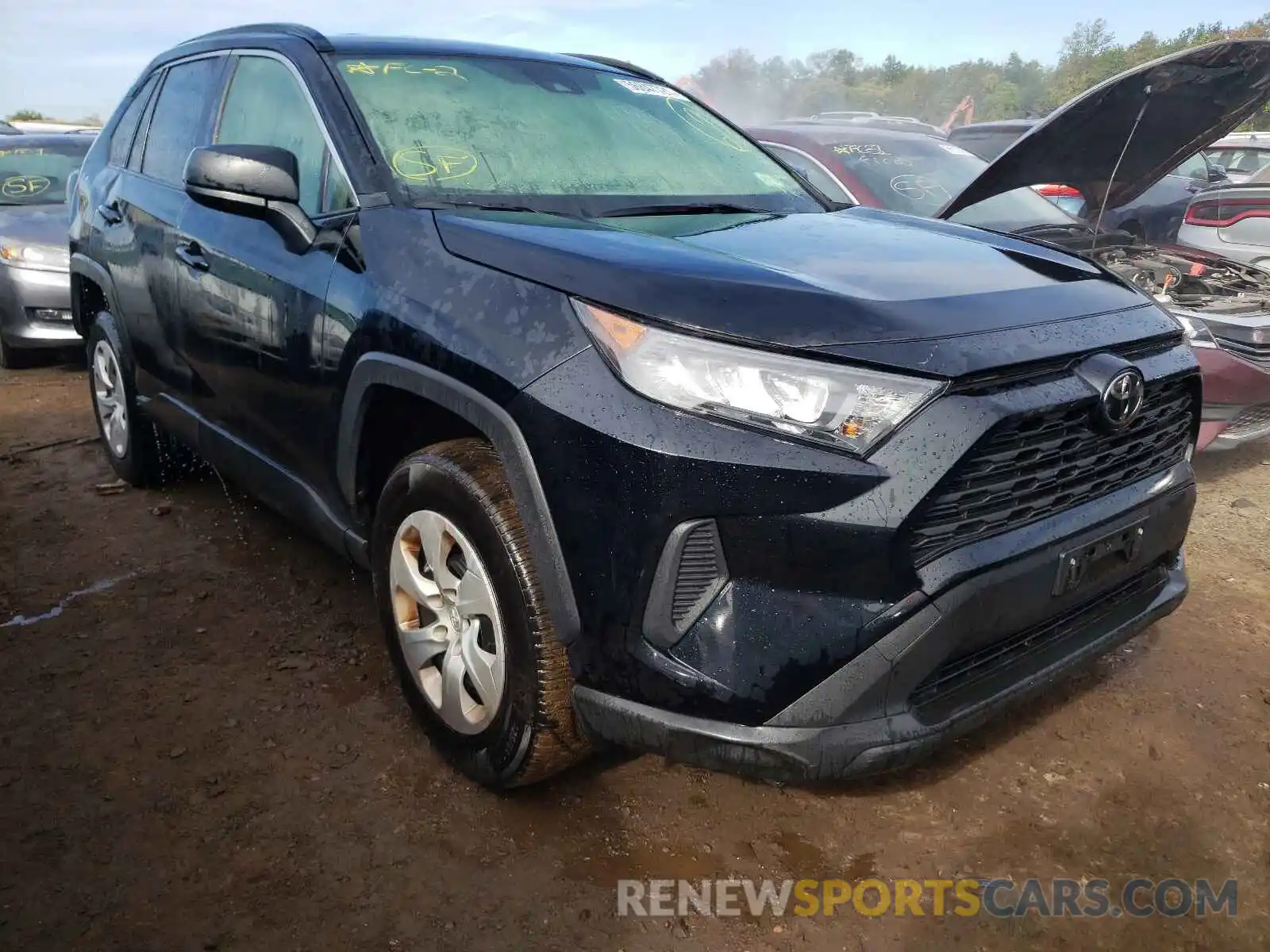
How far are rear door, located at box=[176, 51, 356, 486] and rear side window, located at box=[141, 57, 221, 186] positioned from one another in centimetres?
24

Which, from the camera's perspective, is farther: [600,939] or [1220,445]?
[1220,445]

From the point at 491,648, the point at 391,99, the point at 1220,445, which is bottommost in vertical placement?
the point at 1220,445

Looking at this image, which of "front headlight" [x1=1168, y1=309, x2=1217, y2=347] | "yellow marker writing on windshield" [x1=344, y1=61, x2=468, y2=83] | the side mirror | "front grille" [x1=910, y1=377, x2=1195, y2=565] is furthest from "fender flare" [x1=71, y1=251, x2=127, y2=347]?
"front headlight" [x1=1168, y1=309, x2=1217, y2=347]

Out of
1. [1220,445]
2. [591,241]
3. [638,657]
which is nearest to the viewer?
[638,657]

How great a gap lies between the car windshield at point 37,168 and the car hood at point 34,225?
244mm

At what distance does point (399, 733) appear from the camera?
8.57 feet

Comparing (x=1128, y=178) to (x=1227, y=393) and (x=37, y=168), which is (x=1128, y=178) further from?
(x=37, y=168)

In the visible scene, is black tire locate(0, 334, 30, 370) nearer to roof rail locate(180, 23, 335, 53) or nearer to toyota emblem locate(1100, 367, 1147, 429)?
roof rail locate(180, 23, 335, 53)

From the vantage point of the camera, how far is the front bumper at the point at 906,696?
69.0 inches

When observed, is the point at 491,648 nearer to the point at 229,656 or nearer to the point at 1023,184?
the point at 229,656

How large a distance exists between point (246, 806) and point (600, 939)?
93cm

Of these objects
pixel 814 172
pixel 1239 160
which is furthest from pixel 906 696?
pixel 1239 160

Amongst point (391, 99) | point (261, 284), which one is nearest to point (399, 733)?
point (261, 284)

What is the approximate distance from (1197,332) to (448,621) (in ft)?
12.2
